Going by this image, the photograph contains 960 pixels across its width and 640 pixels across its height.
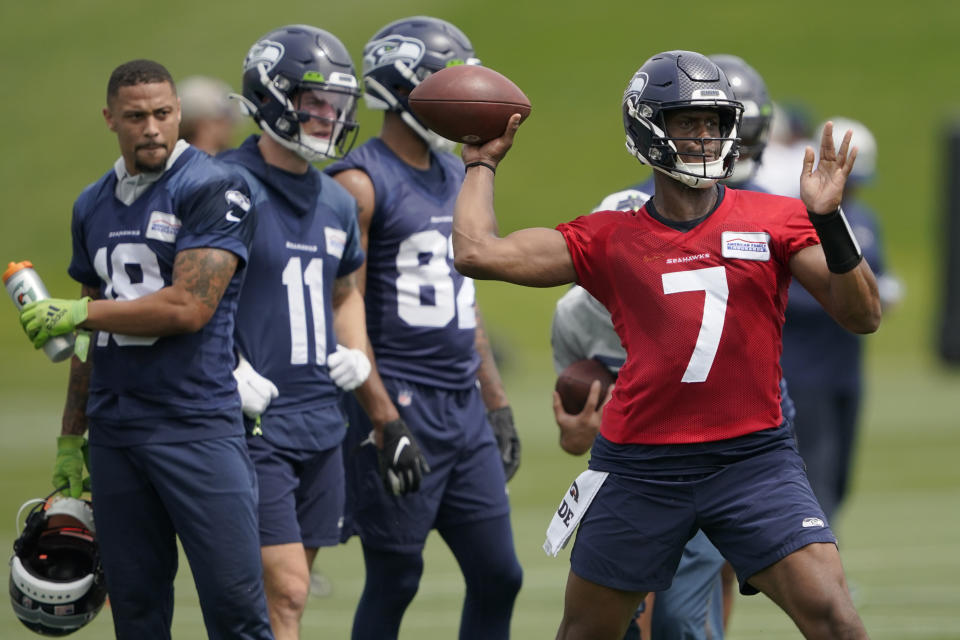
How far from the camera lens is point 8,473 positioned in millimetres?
12469

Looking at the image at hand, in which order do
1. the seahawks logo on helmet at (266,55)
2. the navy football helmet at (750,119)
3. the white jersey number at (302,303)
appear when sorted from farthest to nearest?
the navy football helmet at (750,119) → the seahawks logo on helmet at (266,55) → the white jersey number at (302,303)

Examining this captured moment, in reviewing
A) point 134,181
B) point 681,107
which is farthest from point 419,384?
point 681,107

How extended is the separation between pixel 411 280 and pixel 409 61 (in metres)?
0.89

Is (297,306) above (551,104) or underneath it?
above

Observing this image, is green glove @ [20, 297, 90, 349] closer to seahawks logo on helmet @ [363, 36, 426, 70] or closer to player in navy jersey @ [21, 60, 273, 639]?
player in navy jersey @ [21, 60, 273, 639]

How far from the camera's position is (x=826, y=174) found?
445 cm

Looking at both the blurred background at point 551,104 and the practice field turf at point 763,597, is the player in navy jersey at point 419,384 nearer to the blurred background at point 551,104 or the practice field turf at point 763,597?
the practice field turf at point 763,597

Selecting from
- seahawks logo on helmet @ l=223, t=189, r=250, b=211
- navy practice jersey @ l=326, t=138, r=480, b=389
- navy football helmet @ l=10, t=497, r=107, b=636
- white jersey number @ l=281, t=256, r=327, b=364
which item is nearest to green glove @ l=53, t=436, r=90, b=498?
navy football helmet @ l=10, t=497, r=107, b=636

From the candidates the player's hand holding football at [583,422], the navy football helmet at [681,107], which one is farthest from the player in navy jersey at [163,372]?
the navy football helmet at [681,107]

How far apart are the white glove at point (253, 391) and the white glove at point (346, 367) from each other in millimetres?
299

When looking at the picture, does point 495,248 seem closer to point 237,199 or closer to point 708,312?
point 708,312

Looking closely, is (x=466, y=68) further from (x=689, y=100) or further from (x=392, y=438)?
(x=392, y=438)

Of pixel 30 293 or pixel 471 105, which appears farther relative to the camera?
pixel 30 293

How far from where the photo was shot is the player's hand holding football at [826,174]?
4395 mm
